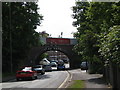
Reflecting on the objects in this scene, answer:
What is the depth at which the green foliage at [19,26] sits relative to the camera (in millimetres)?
36844

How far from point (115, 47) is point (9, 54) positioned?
33.7 metres

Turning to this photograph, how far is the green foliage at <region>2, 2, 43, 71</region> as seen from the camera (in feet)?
121

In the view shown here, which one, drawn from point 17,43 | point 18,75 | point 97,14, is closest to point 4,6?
point 17,43

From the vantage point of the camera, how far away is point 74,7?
35.6 metres

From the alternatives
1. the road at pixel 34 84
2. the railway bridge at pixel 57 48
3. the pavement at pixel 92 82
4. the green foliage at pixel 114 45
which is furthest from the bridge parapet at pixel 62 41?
the green foliage at pixel 114 45

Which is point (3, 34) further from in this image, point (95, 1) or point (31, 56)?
point (31, 56)

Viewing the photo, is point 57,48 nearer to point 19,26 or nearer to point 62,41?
point 62,41

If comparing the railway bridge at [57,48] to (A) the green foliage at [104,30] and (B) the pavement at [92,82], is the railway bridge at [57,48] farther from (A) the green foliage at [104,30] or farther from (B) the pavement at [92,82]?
(A) the green foliage at [104,30]

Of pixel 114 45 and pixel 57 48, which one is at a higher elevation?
pixel 57 48

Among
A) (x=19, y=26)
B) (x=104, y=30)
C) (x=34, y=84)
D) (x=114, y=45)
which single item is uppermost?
(x=19, y=26)

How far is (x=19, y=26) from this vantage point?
3819cm

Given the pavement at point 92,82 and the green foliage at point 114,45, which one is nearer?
the green foliage at point 114,45

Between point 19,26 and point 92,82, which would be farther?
point 19,26

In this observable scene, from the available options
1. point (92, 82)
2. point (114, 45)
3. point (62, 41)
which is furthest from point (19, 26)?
point (114, 45)
